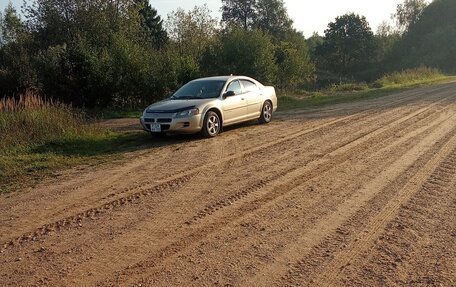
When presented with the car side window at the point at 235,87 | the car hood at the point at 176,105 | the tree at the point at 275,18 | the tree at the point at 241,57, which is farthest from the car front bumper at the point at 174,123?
the tree at the point at 275,18

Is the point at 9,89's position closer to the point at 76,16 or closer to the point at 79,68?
the point at 79,68

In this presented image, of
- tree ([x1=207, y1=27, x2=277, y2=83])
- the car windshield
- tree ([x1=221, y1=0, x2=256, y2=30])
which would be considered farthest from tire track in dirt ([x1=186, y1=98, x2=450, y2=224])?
tree ([x1=221, y1=0, x2=256, y2=30])

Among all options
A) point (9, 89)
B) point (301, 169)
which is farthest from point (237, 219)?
point (9, 89)

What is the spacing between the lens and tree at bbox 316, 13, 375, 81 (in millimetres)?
76938

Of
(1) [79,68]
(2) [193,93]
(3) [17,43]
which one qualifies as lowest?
(2) [193,93]

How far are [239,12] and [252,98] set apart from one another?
72.0 metres

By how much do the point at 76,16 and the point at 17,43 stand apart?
4.27m

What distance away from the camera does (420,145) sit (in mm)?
9211

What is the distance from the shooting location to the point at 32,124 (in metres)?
11.0

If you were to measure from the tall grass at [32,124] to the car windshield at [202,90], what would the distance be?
2.64m

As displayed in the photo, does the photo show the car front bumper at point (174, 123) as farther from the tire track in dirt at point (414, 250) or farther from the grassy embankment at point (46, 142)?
the tire track in dirt at point (414, 250)

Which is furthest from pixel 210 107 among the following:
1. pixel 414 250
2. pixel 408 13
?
pixel 408 13

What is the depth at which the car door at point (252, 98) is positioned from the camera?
12.9 metres

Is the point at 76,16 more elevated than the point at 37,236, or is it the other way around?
the point at 76,16
